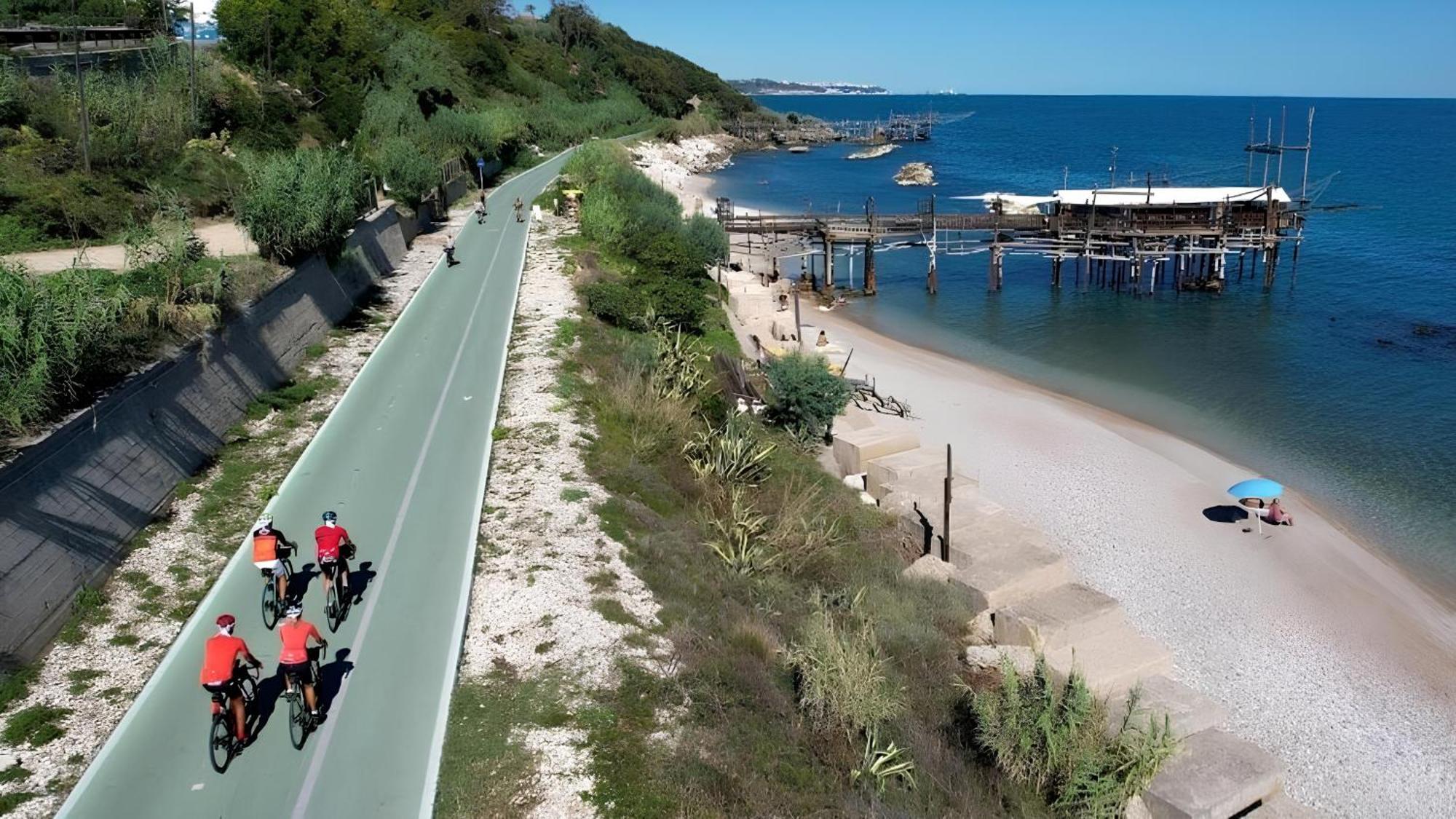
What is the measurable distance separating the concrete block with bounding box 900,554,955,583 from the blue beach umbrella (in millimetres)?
8588

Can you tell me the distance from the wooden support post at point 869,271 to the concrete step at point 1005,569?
2951cm

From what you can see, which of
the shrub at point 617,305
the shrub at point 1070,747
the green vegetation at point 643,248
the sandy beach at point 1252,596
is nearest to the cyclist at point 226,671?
the shrub at point 1070,747

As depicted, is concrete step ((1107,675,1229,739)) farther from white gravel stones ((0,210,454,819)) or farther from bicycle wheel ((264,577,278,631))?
white gravel stones ((0,210,454,819))

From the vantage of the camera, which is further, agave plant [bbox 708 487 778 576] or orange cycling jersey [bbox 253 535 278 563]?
agave plant [bbox 708 487 778 576]

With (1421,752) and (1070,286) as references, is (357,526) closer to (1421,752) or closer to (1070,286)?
(1421,752)

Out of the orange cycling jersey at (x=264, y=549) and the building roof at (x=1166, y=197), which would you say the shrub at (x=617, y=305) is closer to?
the orange cycling jersey at (x=264, y=549)

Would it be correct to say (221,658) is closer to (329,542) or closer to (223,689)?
(223,689)

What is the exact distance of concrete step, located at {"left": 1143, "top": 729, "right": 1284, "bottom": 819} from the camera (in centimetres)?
1124

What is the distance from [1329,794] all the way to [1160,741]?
13.6 ft

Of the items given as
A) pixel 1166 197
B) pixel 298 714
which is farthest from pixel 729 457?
pixel 1166 197

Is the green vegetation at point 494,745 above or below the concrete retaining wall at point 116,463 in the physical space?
below

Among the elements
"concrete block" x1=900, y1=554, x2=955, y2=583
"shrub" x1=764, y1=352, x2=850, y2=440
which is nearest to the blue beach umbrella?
"concrete block" x1=900, y1=554, x2=955, y2=583

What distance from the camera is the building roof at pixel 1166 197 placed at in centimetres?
4497

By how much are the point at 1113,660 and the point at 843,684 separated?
601cm
